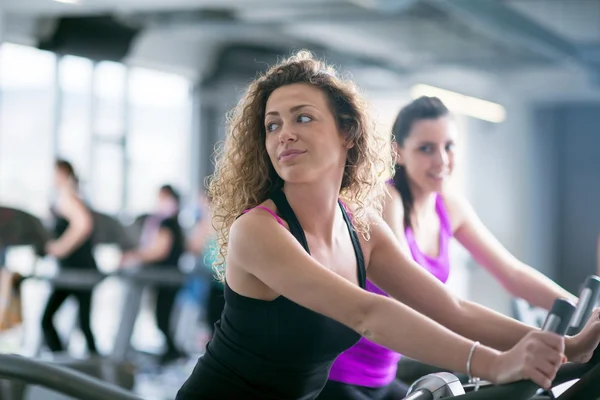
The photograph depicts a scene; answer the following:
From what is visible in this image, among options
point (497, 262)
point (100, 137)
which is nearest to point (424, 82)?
point (100, 137)

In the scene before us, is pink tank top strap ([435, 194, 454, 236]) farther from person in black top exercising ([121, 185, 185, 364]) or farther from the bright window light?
the bright window light

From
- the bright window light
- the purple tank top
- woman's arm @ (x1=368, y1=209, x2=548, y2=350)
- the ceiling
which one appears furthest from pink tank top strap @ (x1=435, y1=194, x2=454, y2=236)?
the bright window light

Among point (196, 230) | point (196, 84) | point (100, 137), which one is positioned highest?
point (196, 84)

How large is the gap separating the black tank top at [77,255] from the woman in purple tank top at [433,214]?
16.8 feet

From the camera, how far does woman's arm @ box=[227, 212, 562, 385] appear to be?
130 cm

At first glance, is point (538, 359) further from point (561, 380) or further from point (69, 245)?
point (69, 245)

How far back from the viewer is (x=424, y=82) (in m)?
11.7

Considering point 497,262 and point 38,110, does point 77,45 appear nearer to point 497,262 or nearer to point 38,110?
point 38,110

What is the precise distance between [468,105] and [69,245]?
645 centimetres

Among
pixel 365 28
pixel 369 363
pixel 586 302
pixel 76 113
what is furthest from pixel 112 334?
pixel 586 302

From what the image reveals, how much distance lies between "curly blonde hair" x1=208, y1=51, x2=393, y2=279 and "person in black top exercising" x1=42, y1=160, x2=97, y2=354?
5.38 meters

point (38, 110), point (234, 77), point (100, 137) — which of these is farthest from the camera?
point (234, 77)

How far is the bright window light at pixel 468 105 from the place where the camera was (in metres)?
10.6

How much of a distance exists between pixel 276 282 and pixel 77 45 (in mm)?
8041
